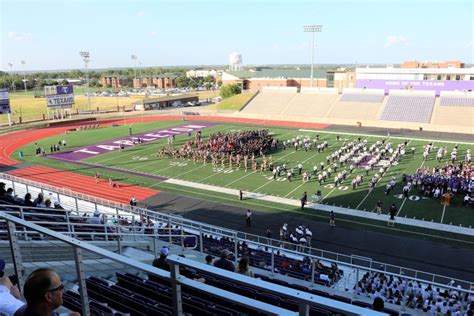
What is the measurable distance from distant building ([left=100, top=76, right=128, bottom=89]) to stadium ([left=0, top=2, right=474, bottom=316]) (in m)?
105

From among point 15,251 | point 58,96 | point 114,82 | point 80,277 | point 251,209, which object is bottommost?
point 251,209

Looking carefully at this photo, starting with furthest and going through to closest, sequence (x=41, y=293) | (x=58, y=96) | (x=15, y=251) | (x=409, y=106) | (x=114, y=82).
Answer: (x=114, y=82)
(x=58, y=96)
(x=409, y=106)
(x=15, y=251)
(x=41, y=293)

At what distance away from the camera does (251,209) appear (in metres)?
22.5

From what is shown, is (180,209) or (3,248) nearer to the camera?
(3,248)

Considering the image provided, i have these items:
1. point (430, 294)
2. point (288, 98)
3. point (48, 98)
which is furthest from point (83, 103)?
point (430, 294)

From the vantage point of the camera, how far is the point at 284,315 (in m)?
2.24

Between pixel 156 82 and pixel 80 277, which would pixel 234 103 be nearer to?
pixel 80 277

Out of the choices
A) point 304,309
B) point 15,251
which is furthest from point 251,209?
point 304,309

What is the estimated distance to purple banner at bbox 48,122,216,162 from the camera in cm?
3634

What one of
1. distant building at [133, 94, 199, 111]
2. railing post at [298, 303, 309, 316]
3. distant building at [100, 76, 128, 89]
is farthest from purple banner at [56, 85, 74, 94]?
distant building at [100, 76, 128, 89]

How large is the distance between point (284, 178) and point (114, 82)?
484 feet

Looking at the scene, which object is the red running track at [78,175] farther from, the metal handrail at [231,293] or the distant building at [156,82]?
the distant building at [156,82]

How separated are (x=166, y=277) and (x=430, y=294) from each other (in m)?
11.0

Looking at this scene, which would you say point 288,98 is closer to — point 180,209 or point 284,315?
point 180,209
